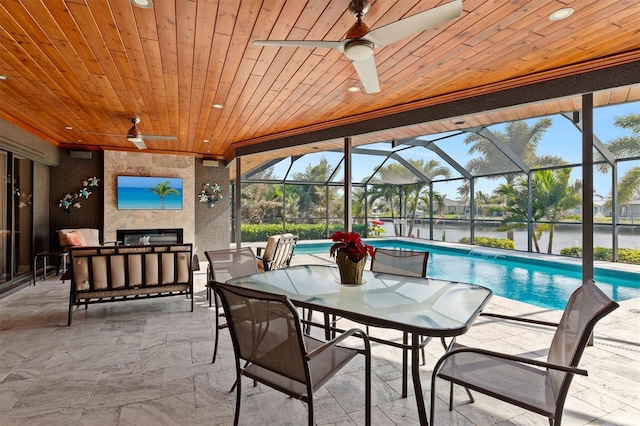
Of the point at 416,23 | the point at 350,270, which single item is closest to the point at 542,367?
the point at 350,270

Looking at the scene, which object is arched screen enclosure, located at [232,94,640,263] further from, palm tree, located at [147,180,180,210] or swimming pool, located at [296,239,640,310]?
palm tree, located at [147,180,180,210]

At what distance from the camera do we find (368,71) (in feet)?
8.43

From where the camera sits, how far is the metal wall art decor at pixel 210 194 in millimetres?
8384

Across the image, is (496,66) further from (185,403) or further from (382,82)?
(185,403)

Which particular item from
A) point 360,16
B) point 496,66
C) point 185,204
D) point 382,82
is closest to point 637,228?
point 496,66

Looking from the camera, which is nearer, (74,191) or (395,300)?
(395,300)

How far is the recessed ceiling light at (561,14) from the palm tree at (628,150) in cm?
729

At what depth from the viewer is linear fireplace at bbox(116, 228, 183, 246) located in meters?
7.52

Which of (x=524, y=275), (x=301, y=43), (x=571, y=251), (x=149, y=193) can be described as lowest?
(x=524, y=275)

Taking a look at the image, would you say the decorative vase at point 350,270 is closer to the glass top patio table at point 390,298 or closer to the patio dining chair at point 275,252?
the glass top patio table at point 390,298

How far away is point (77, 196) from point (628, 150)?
41.6 ft

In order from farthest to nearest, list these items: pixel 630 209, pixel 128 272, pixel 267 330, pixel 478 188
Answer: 1. pixel 478 188
2. pixel 630 209
3. pixel 128 272
4. pixel 267 330

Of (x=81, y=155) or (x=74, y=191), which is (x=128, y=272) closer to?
(x=74, y=191)

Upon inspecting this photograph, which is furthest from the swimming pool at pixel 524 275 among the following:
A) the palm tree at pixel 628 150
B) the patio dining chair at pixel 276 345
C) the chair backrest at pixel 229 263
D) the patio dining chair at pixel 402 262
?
the patio dining chair at pixel 276 345
